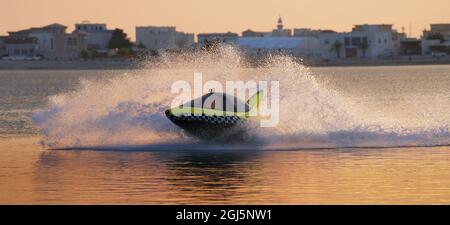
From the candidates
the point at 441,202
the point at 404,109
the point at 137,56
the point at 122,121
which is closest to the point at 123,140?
the point at 122,121

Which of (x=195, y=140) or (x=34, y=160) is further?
(x=195, y=140)

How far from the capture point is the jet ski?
1410 inches

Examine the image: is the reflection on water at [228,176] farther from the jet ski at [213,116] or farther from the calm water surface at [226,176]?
the jet ski at [213,116]

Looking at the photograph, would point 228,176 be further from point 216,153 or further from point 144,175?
point 216,153

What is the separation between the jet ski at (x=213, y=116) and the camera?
3581 centimetres

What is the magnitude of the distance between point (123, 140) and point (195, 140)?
91.9 inches

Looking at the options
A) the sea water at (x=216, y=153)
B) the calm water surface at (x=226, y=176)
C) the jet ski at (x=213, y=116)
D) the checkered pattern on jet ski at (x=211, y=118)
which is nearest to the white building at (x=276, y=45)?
the sea water at (x=216, y=153)

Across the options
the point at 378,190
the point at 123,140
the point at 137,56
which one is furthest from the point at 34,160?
the point at 137,56

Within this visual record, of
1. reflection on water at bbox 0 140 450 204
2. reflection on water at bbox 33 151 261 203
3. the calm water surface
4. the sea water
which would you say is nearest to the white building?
the sea water

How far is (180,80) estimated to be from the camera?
40250 millimetres

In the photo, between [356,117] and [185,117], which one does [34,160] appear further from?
[356,117]

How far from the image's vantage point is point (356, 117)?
40.3 meters
